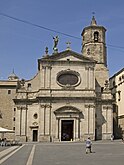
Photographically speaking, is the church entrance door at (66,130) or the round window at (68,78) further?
the round window at (68,78)

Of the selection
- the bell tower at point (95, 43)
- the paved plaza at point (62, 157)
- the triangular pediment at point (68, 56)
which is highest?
the bell tower at point (95, 43)

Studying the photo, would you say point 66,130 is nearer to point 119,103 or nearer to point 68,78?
point 68,78

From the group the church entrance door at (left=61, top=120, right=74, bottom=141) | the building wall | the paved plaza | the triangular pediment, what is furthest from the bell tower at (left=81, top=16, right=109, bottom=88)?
the paved plaza

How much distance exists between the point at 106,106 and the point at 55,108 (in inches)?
351

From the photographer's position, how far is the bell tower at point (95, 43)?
64438 millimetres

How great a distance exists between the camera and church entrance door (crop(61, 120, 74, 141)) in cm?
5528

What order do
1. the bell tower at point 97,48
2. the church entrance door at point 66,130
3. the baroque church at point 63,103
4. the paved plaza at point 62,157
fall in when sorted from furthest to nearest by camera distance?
1. the bell tower at point 97,48
2. the church entrance door at point 66,130
3. the baroque church at point 63,103
4. the paved plaza at point 62,157

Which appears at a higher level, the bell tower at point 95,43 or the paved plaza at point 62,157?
the bell tower at point 95,43

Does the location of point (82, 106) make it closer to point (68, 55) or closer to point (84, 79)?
point (84, 79)

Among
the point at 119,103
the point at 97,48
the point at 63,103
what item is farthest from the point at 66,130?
the point at 97,48

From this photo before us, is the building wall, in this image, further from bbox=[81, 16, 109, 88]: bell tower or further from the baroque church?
the baroque church

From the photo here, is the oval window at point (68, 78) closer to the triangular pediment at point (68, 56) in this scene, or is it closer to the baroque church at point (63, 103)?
the baroque church at point (63, 103)

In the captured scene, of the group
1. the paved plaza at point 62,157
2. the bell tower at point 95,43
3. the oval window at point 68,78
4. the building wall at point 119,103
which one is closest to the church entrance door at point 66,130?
the oval window at point 68,78

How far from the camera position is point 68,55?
188 feet
